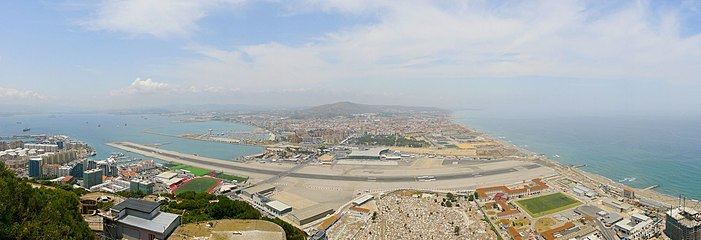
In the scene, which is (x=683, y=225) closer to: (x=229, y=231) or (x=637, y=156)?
(x=229, y=231)

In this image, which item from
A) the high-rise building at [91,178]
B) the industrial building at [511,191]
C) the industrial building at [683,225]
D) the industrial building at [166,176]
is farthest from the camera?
the industrial building at [166,176]

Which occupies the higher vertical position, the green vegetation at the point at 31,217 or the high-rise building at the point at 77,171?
the green vegetation at the point at 31,217

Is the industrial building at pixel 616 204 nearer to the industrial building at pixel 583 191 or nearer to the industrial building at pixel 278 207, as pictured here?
the industrial building at pixel 583 191

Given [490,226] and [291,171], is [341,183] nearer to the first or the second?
[291,171]

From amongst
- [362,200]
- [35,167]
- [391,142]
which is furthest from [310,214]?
[391,142]

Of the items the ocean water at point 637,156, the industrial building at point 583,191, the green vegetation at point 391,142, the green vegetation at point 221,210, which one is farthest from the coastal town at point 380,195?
the green vegetation at point 391,142

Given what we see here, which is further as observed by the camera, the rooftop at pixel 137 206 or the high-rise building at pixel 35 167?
the high-rise building at pixel 35 167

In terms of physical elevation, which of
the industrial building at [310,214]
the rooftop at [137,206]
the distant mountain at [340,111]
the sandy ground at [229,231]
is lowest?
the industrial building at [310,214]
